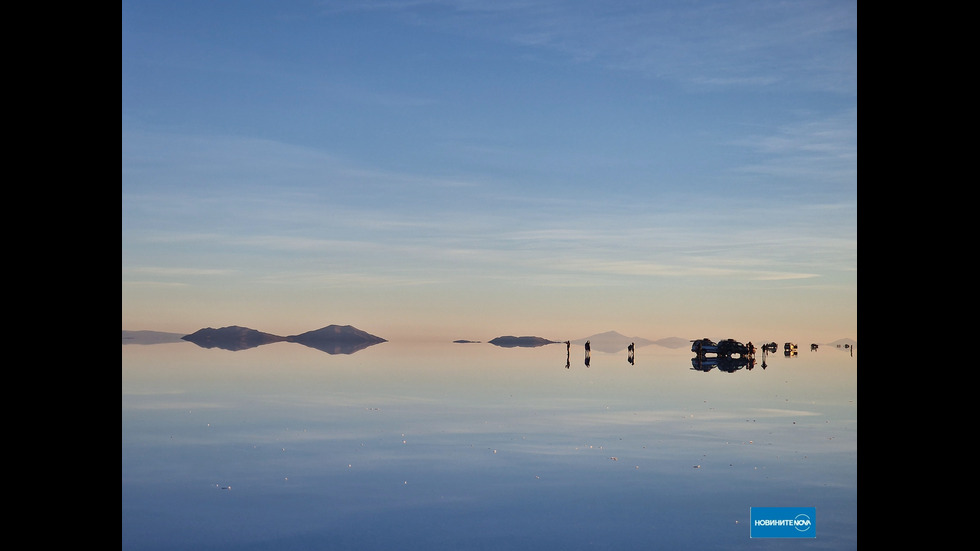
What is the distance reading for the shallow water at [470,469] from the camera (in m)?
14.7

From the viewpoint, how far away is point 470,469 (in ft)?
66.7

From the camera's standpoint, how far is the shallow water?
14695mm
